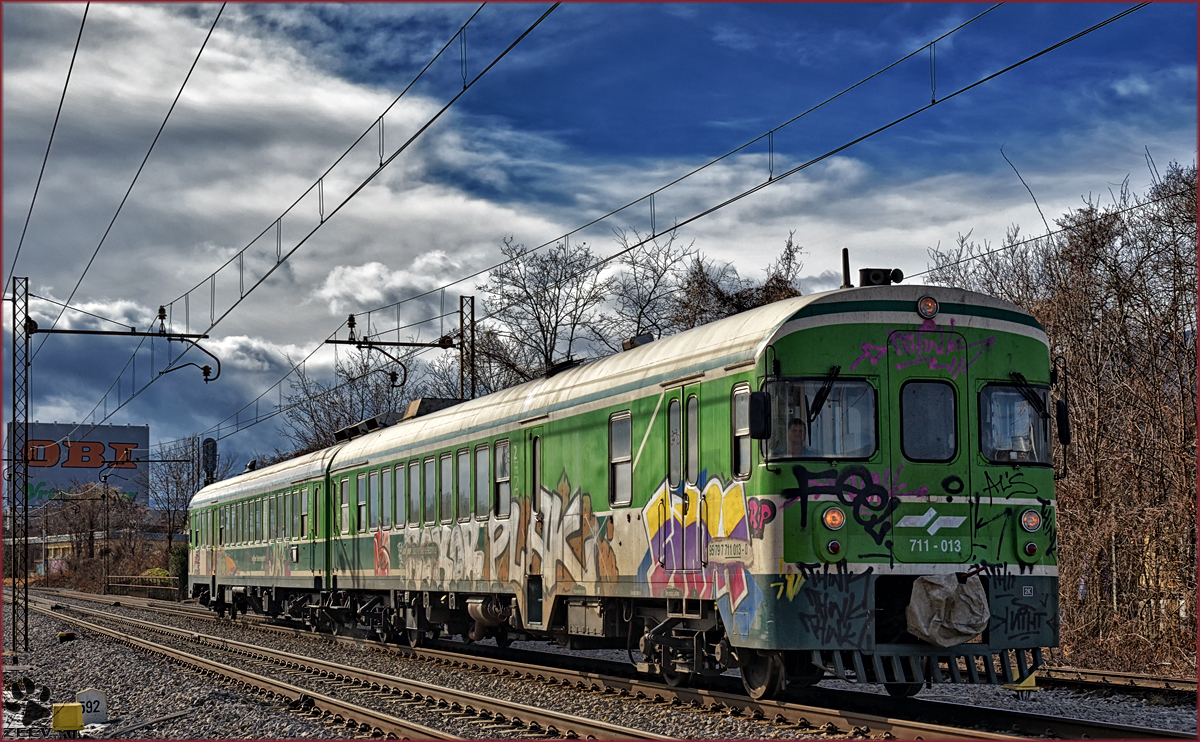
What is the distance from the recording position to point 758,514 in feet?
35.2

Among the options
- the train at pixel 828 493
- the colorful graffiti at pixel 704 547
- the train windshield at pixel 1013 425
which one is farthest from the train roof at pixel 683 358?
the colorful graffiti at pixel 704 547

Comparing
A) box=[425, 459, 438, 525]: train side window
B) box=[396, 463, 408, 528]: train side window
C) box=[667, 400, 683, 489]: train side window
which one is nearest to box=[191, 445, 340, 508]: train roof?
box=[396, 463, 408, 528]: train side window

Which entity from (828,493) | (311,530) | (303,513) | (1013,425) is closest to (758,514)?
(828,493)

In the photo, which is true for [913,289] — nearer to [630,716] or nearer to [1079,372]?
[630,716]

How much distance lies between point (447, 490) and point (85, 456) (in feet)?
380

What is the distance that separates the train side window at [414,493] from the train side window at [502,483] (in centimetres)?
310

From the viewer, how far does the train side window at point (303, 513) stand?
2542 centimetres

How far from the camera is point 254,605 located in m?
31.1

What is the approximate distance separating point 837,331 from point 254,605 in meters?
23.2

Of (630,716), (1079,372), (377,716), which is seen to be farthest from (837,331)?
(1079,372)

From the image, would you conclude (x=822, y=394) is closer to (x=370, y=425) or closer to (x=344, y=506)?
(x=344, y=506)

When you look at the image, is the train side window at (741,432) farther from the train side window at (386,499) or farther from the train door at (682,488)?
the train side window at (386,499)

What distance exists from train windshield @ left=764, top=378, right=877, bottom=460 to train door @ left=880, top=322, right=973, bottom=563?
0.25 m

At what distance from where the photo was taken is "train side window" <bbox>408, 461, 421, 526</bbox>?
63.5ft
